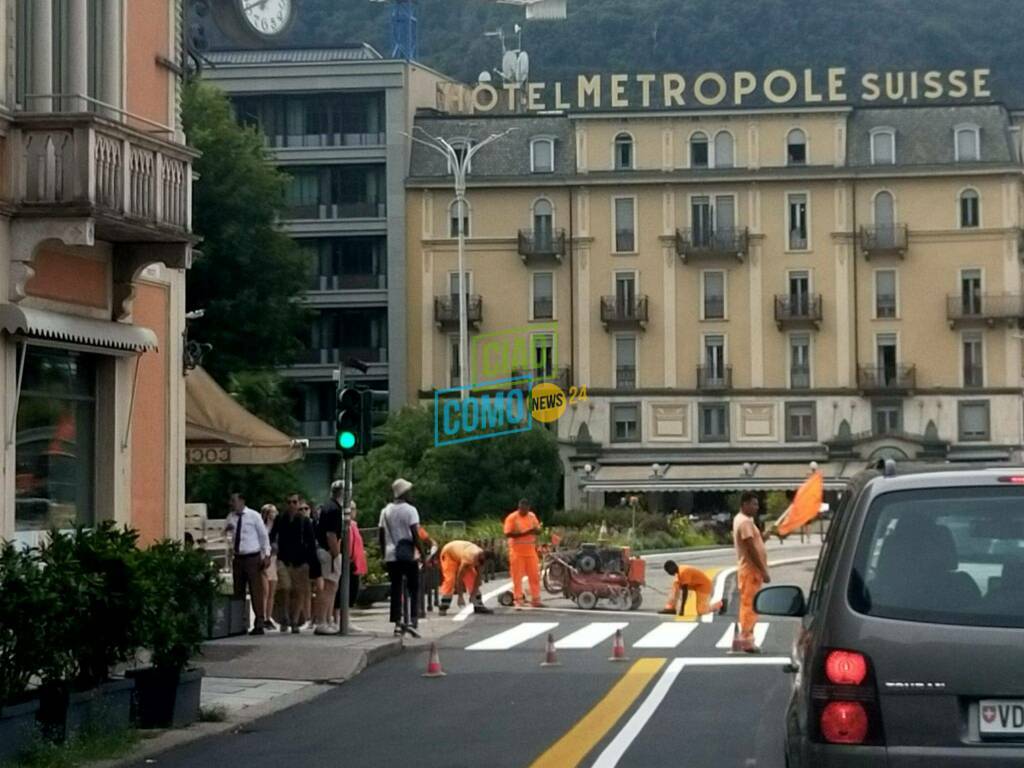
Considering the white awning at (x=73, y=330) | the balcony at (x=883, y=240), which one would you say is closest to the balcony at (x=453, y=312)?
the balcony at (x=883, y=240)

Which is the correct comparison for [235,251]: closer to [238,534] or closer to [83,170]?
[238,534]

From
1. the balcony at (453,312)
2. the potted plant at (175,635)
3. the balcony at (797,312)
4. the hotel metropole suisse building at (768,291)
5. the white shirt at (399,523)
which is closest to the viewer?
the potted plant at (175,635)

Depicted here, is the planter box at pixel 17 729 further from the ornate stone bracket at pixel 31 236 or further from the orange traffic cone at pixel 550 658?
the orange traffic cone at pixel 550 658

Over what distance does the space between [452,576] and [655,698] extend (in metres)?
13.4

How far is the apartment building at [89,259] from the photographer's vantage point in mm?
17953

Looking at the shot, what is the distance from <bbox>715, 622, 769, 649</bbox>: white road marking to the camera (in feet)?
72.7

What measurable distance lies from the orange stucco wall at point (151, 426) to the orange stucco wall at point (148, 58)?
1931 millimetres

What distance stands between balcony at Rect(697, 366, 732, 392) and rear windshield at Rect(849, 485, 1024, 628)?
6983 cm

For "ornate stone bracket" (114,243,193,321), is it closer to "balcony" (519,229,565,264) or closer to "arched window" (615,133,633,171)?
"balcony" (519,229,565,264)

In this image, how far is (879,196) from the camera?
252 feet

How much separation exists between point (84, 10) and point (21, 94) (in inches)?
59.2

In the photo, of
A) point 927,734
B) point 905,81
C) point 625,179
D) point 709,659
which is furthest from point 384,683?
point 905,81

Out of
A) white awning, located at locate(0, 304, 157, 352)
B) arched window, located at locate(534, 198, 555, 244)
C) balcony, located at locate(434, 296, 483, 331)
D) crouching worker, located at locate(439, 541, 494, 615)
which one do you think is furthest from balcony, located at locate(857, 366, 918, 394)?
white awning, located at locate(0, 304, 157, 352)

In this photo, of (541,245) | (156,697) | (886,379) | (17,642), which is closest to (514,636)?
(156,697)
